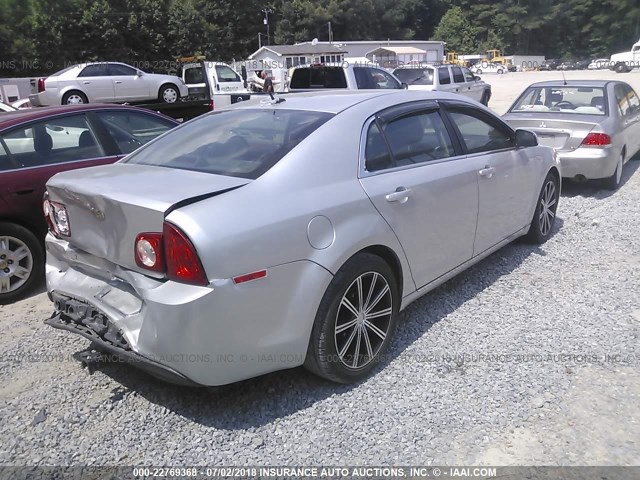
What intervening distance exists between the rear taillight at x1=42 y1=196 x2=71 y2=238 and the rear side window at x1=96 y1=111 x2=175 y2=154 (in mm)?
2171

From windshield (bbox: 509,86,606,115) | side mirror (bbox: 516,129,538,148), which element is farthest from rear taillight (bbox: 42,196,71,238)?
windshield (bbox: 509,86,606,115)

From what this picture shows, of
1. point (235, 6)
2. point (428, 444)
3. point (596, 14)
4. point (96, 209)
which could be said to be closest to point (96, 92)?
point (96, 209)

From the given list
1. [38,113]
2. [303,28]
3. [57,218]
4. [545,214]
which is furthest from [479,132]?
[303,28]

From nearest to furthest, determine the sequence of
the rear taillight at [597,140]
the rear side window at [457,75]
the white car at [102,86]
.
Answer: the rear taillight at [597,140], the white car at [102,86], the rear side window at [457,75]

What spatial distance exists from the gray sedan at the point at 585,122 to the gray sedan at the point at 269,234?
3.77 metres

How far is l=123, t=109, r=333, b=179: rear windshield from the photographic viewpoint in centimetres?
312

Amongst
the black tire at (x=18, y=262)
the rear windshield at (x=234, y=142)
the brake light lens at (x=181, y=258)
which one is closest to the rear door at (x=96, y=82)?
the black tire at (x=18, y=262)

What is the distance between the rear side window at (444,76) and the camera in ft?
60.6

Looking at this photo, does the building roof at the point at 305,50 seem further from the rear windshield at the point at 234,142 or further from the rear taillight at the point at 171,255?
the rear taillight at the point at 171,255

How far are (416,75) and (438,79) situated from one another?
0.84 m

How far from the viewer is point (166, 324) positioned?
2566 millimetres

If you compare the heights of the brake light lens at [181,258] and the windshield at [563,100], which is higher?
the windshield at [563,100]

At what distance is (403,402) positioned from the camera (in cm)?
309

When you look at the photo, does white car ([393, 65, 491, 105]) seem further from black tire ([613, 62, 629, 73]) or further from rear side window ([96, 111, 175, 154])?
black tire ([613, 62, 629, 73])
